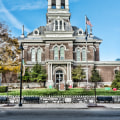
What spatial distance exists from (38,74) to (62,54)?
26.3ft

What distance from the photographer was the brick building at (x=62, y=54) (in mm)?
36062

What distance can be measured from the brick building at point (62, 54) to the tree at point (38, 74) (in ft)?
4.44

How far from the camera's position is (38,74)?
3581 centimetres

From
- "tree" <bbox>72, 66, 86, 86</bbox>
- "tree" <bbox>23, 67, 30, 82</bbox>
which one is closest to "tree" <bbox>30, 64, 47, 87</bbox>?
"tree" <bbox>23, 67, 30, 82</bbox>

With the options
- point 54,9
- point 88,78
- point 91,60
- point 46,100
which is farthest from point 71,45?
point 46,100

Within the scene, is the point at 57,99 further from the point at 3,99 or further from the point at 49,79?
the point at 49,79

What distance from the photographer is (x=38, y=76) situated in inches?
1396

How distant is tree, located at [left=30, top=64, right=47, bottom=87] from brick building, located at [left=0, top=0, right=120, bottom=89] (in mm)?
1354

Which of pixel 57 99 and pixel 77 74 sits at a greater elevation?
pixel 77 74

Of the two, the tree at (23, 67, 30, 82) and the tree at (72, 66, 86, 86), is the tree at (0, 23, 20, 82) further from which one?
the tree at (72, 66, 86, 86)

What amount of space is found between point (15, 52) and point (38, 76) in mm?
12732

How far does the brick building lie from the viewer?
118 feet

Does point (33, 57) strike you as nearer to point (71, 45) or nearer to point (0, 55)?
point (71, 45)

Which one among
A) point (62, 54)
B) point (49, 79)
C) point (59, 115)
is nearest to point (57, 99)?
point (59, 115)
